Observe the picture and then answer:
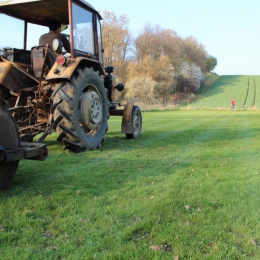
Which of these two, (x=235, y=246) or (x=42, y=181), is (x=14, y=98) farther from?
(x=235, y=246)

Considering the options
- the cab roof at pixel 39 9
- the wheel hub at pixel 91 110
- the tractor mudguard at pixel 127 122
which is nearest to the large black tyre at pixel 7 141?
the wheel hub at pixel 91 110

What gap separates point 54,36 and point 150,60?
1931 inches

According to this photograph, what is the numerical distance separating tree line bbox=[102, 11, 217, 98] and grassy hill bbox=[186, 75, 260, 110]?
427cm

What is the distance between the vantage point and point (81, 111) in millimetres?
5930

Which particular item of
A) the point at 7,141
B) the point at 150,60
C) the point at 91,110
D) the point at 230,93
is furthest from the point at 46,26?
the point at 230,93

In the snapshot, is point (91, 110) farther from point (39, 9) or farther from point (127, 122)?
point (39, 9)

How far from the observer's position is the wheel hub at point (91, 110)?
19.6 feet

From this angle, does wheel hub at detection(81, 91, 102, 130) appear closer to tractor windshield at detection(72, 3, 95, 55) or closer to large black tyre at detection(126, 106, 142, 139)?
tractor windshield at detection(72, 3, 95, 55)

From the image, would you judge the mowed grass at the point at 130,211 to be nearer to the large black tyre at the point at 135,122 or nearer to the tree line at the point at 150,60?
the large black tyre at the point at 135,122

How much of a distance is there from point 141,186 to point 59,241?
1587 millimetres

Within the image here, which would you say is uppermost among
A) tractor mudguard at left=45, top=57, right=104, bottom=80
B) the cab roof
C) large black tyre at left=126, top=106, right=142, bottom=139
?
the cab roof

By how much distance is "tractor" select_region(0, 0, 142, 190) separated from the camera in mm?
5555

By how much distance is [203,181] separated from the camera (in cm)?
409

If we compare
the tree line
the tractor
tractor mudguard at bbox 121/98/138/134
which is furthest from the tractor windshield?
the tree line
